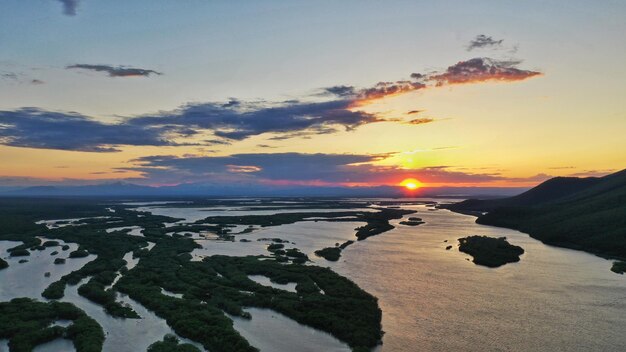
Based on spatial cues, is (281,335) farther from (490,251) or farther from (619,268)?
(619,268)

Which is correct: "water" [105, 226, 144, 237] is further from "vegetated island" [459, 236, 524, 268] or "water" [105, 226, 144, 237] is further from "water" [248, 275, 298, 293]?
"vegetated island" [459, 236, 524, 268]

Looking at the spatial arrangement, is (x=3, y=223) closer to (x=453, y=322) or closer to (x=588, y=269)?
(x=453, y=322)

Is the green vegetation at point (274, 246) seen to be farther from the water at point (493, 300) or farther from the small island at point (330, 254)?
the water at point (493, 300)

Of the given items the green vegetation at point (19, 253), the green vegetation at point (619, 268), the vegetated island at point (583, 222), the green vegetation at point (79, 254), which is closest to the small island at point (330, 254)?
the green vegetation at point (619, 268)

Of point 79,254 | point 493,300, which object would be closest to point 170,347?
point 493,300

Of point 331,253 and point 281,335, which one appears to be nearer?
point 281,335

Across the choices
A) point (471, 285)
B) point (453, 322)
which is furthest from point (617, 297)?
point (453, 322)
